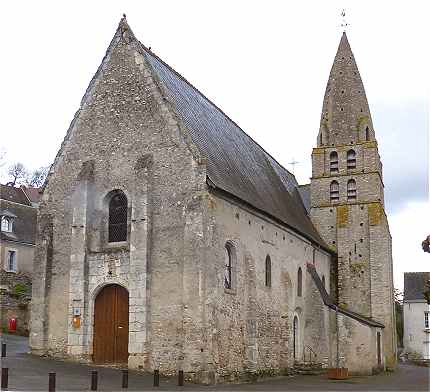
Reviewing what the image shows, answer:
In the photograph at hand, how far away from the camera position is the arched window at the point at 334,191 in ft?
125

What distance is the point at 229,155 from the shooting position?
28.0 meters

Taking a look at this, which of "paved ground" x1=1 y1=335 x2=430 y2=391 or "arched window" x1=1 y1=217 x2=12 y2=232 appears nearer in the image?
"paved ground" x1=1 y1=335 x2=430 y2=391

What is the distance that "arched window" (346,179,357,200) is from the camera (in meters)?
37.8

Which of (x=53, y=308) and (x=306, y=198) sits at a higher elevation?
(x=306, y=198)

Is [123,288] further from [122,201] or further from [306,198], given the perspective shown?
[306,198]

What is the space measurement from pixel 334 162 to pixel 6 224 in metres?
20.6

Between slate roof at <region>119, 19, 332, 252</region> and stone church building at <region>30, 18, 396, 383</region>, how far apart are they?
0.13 meters

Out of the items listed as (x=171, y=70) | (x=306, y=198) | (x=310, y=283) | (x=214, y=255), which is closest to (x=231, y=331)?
(x=214, y=255)

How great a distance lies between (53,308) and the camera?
78.7ft

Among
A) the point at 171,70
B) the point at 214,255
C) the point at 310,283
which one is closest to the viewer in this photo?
the point at 214,255

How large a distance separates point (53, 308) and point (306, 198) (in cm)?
2019

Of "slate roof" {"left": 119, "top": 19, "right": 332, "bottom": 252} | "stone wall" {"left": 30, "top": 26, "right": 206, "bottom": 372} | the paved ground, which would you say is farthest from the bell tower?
"stone wall" {"left": 30, "top": 26, "right": 206, "bottom": 372}

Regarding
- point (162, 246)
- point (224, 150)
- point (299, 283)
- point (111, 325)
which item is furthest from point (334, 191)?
point (111, 325)

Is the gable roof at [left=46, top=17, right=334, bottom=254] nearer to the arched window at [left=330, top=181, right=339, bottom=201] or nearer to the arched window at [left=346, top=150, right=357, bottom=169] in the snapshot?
the arched window at [left=330, top=181, right=339, bottom=201]
